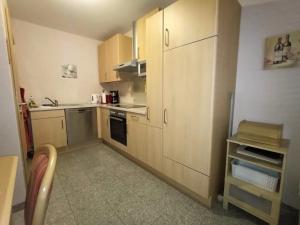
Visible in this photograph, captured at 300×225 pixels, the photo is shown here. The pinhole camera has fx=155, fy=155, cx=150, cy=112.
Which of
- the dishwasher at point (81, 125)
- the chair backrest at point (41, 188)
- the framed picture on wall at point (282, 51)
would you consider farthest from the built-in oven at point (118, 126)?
the framed picture on wall at point (282, 51)

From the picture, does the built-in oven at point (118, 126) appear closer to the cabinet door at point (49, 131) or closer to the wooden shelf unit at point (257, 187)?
the cabinet door at point (49, 131)

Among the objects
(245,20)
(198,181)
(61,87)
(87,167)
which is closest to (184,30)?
Answer: (245,20)

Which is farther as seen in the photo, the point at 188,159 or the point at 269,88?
the point at 188,159

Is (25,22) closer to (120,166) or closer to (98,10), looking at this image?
(98,10)

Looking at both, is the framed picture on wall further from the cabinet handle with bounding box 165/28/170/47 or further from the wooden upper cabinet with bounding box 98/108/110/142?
the wooden upper cabinet with bounding box 98/108/110/142

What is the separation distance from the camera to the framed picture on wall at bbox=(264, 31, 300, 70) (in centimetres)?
138

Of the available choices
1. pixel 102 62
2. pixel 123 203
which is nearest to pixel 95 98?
pixel 102 62

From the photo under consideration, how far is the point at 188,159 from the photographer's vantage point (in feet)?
5.51

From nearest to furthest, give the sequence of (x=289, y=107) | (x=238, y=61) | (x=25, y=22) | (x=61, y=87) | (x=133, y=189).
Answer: (x=289, y=107) → (x=238, y=61) → (x=133, y=189) → (x=25, y=22) → (x=61, y=87)

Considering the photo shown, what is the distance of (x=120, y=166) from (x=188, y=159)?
121 cm

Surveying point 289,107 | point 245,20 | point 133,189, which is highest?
point 245,20

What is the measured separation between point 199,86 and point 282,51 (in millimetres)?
825

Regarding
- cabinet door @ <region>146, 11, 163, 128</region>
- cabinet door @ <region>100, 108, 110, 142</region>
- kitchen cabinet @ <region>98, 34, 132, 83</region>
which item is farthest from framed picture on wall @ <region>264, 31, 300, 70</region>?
cabinet door @ <region>100, 108, 110, 142</region>

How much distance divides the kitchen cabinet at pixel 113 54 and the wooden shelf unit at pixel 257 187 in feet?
8.09
